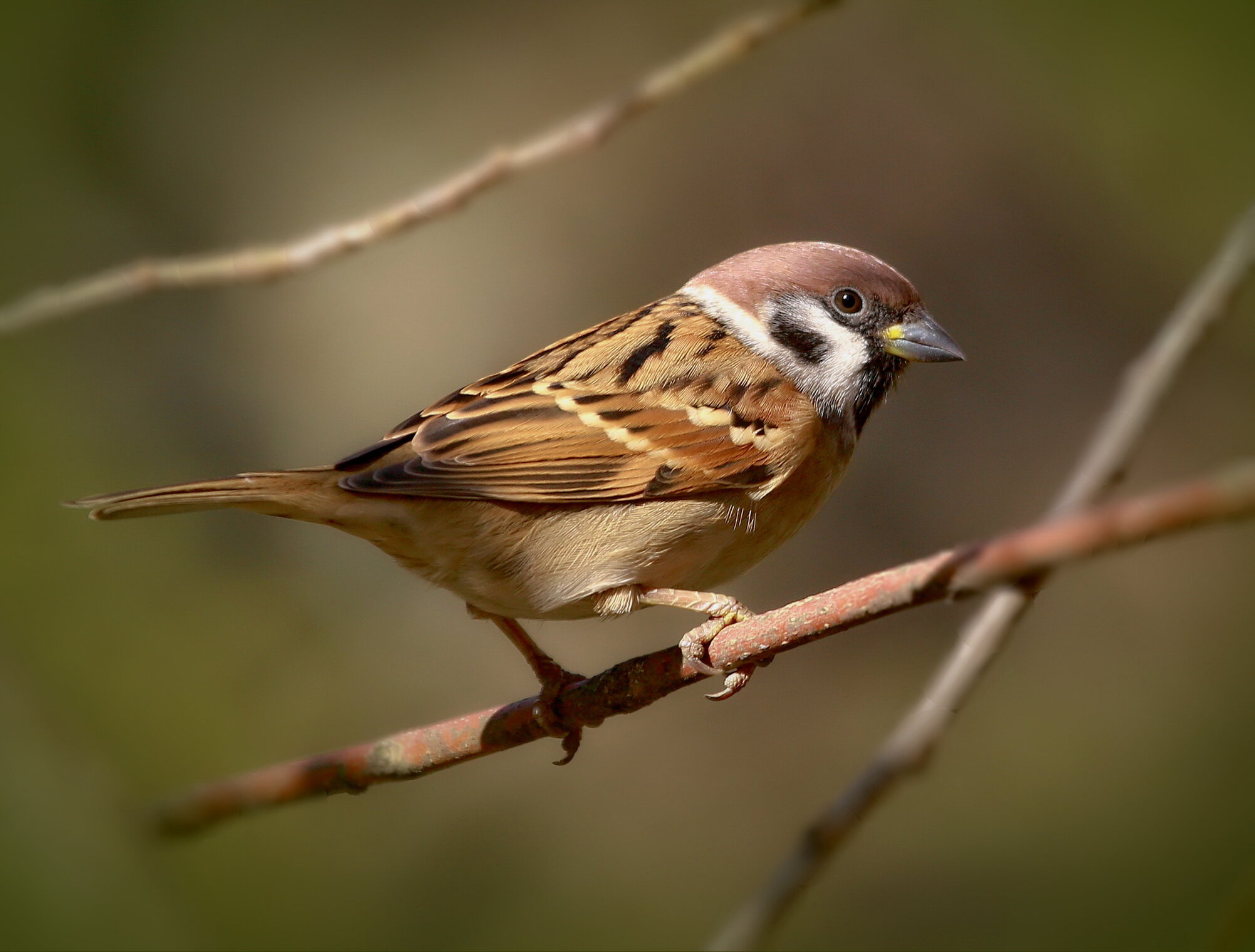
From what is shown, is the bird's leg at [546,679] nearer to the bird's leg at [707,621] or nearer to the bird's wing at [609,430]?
the bird's leg at [707,621]

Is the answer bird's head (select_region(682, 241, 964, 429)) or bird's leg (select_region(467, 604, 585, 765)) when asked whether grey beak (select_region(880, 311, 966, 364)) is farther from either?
bird's leg (select_region(467, 604, 585, 765))

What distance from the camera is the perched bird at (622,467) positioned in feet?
9.23

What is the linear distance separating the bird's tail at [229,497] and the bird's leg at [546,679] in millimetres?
530

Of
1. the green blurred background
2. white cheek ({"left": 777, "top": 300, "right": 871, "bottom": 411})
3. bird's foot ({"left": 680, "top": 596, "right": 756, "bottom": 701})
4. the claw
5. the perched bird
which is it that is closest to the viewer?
bird's foot ({"left": 680, "top": 596, "right": 756, "bottom": 701})

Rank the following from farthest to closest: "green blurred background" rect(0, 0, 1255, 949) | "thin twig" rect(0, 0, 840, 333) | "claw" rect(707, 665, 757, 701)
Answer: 1. "green blurred background" rect(0, 0, 1255, 949)
2. "thin twig" rect(0, 0, 840, 333)
3. "claw" rect(707, 665, 757, 701)

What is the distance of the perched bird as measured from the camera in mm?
2812

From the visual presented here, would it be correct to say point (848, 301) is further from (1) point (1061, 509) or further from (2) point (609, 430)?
(1) point (1061, 509)

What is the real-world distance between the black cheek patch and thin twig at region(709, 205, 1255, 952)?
48.7 inches

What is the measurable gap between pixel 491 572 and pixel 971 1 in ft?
14.9

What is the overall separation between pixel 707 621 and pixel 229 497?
103cm

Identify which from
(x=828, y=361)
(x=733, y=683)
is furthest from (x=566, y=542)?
(x=828, y=361)

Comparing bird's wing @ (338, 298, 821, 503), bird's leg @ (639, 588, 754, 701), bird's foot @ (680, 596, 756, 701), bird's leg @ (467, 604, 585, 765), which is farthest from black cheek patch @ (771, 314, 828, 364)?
bird's leg @ (467, 604, 585, 765)

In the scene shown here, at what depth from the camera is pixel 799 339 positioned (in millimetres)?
3311

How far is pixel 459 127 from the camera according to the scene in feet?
22.0
